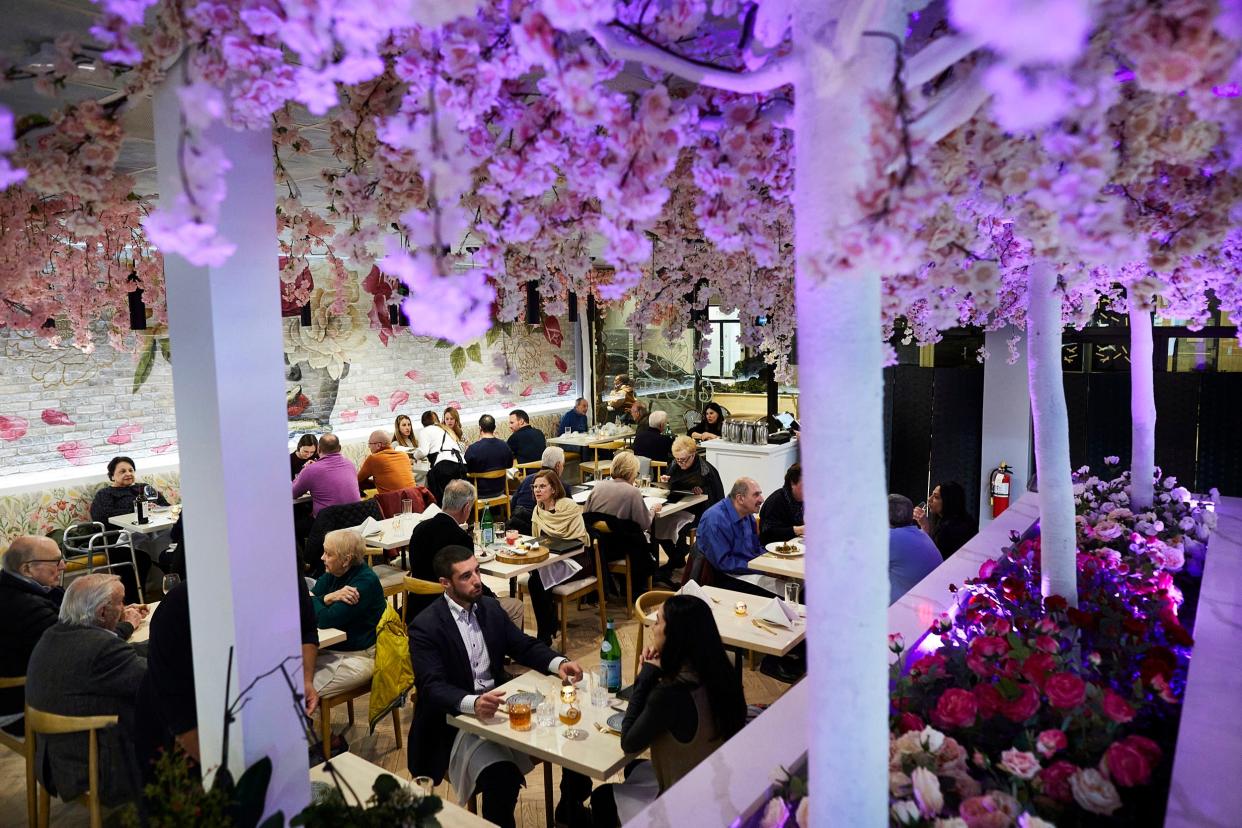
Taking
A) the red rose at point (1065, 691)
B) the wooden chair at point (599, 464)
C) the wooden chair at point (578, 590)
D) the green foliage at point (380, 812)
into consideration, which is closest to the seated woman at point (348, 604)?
the wooden chair at point (578, 590)

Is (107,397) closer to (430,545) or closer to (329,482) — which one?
(329,482)

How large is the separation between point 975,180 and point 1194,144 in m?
0.41

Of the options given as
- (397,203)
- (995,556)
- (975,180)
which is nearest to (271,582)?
(397,203)

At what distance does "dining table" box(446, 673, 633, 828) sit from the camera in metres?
2.88

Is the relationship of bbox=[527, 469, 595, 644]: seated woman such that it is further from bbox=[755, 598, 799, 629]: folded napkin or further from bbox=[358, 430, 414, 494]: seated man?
bbox=[358, 430, 414, 494]: seated man

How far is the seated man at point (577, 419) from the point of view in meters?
11.2

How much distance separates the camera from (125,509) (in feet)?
22.9

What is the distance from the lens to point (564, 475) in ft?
36.1

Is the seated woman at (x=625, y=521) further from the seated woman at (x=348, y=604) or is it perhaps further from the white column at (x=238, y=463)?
the white column at (x=238, y=463)

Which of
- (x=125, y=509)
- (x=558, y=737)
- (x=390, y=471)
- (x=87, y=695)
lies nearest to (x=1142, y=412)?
(x=558, y=737)

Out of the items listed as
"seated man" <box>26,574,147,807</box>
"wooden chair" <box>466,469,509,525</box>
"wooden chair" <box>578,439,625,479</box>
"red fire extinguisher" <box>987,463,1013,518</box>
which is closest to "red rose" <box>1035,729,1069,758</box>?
"seated man" <box>26,574,147,807</box>

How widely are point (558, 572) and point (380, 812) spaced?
3669 millimetres

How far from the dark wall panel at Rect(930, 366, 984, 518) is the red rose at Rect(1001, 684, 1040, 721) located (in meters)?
6.01

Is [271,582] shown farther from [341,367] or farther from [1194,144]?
[341,367]
